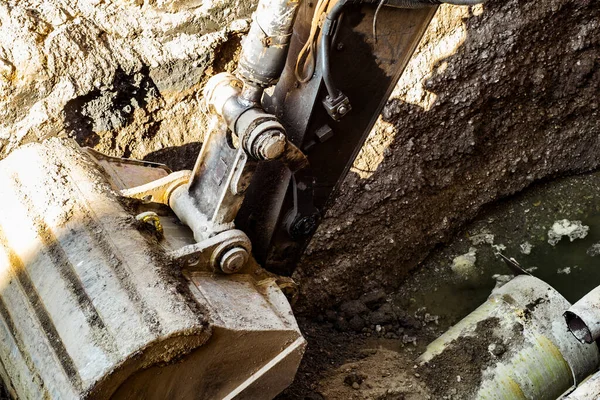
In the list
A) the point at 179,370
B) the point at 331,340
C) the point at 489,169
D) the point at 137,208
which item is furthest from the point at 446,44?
the point at 179,370

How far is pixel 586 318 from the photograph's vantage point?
365cm

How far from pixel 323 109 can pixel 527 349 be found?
1.87 meters

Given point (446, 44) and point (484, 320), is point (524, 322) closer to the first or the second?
point (484, 320)

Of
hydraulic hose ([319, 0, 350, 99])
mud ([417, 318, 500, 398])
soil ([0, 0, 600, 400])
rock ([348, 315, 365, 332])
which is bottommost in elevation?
mud ([417, 318, 500, 398])

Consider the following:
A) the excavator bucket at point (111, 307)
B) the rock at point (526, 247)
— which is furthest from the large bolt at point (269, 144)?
the rock at point (526, 247)

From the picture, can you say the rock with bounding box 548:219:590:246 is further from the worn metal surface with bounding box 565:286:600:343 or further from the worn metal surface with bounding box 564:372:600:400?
the worn metal surface with bounding box 564:372:600:400

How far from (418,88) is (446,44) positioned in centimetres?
34

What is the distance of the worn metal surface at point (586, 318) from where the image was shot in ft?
12.0

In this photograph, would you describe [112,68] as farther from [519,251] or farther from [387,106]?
[519,251]

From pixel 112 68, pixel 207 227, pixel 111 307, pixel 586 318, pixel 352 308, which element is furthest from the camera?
pixel 352 308

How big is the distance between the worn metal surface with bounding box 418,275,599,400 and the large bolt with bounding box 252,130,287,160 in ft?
5.92

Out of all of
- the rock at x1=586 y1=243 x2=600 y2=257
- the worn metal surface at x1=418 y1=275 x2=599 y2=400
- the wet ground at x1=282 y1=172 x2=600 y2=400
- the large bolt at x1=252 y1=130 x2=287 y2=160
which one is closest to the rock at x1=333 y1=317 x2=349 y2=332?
the wet ground at x1=282 y1=172 x2=600 y2=400

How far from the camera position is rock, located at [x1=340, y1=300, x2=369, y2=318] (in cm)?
454

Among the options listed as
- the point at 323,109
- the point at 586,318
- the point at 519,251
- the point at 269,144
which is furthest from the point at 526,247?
the point at 269,144
